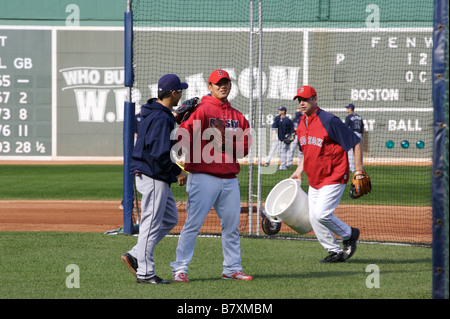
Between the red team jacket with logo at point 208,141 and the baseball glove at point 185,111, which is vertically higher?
the baseball glove at point 185,111

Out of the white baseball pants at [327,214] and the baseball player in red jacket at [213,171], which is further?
the white baseball pants at [327,214]

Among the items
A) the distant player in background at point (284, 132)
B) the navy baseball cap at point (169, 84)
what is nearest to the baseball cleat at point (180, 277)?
the navy baseball cap at point (169, 84)

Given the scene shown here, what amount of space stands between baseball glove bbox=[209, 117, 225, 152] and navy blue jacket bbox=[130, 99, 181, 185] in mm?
444

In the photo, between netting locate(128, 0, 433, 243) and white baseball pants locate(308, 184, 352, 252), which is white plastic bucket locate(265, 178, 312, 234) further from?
netting locate(128, 0, 433, 243)

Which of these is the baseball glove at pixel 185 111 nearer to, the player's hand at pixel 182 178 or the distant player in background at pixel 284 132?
the player's hand at pixel 182 178

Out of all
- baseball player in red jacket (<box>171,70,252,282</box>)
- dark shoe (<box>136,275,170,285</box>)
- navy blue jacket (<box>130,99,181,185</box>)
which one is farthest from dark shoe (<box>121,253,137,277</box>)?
navy blue jacket (<box>130,99,181,185</box>)

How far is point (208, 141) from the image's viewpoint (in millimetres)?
6551

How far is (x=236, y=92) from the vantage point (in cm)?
2792

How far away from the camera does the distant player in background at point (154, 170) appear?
20.4 feet

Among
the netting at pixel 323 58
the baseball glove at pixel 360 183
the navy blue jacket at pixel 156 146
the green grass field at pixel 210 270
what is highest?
the netting at pixel 323 58

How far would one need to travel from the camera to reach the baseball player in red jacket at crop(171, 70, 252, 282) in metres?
6.54

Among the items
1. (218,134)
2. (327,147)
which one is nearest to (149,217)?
(218,134)
